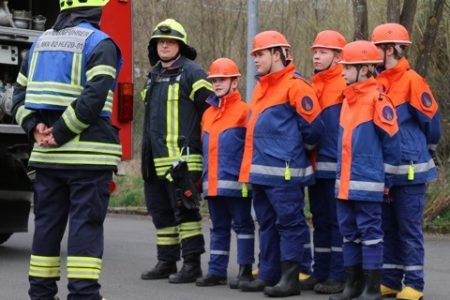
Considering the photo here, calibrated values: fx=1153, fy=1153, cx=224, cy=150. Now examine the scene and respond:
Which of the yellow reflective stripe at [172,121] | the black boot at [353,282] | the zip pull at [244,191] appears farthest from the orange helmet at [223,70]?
the black boot at [353,282]

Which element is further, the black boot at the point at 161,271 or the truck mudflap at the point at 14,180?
the truck mudflap at the point at 14,180

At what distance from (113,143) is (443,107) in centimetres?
898

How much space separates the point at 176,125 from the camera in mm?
8852

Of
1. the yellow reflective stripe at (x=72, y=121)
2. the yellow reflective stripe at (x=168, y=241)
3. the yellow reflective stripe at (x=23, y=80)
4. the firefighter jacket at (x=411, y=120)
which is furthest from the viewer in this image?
the yellow reflective stripe at (x=168, y=241)

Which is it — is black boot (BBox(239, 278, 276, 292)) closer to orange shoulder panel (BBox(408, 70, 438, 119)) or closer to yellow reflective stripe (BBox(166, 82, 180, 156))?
yellow reflective stripe (BBox(166, 82, 180, 156))

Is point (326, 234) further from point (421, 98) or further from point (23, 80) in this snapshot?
point (23, 80)

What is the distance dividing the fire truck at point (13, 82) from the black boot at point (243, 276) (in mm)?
1968

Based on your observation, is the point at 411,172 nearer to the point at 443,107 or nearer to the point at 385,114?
the point at 385,114

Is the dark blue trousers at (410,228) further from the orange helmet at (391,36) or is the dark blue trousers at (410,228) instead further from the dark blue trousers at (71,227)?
the dark blue trousers at (71,227)

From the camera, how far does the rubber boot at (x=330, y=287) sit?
27.1 ft

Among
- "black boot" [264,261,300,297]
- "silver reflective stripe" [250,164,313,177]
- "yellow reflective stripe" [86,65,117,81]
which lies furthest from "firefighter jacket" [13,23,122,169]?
"black boot" [264,261,300,297]

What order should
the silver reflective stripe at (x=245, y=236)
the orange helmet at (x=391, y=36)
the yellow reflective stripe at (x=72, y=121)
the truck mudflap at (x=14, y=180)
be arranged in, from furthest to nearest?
1. the truck mudflap at (x=14, y=180)
2. the silver reflective stripe at (x=245, y=236)
3. the orange helmet at (x=391, y=36)
4. the yellow reflective stripe at (x=72, y=121)

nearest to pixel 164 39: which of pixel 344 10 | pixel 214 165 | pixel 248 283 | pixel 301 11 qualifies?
pixel 214 165

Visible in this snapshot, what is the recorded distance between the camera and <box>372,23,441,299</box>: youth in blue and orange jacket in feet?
25.5
